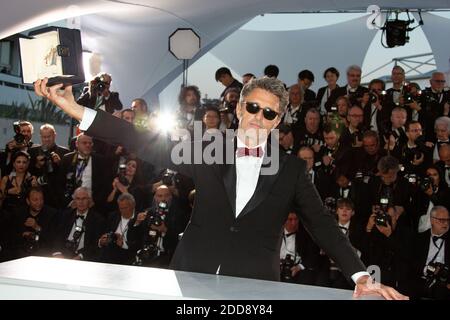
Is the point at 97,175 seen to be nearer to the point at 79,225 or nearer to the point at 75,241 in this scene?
the point at 79,225

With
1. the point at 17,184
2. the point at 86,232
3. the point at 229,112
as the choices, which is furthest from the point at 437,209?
the point at 17,184

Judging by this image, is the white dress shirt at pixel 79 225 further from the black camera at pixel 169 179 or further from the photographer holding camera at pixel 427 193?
the photographer holding camera at pixel 427 193

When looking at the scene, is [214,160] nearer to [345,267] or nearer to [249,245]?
[249,245]

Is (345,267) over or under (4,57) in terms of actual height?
under

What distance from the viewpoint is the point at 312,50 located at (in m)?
10.0

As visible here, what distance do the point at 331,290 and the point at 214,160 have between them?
1.96 feet

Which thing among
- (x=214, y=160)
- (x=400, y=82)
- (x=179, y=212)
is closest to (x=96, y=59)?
(x=179, y=212)

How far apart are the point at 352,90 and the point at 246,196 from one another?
4.58 m

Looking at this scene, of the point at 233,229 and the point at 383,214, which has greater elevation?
the point at 233,229

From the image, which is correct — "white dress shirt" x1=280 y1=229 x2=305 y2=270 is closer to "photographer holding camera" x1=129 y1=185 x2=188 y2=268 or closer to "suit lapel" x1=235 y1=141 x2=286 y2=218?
"photographer holding camera" x1=129 y1=185 x2=188 y2=268

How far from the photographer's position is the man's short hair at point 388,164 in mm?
4922

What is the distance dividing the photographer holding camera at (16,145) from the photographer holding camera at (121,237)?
122 centimetres

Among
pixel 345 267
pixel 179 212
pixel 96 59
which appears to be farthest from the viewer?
pixel 96 59

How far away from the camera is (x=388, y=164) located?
4934 mm
